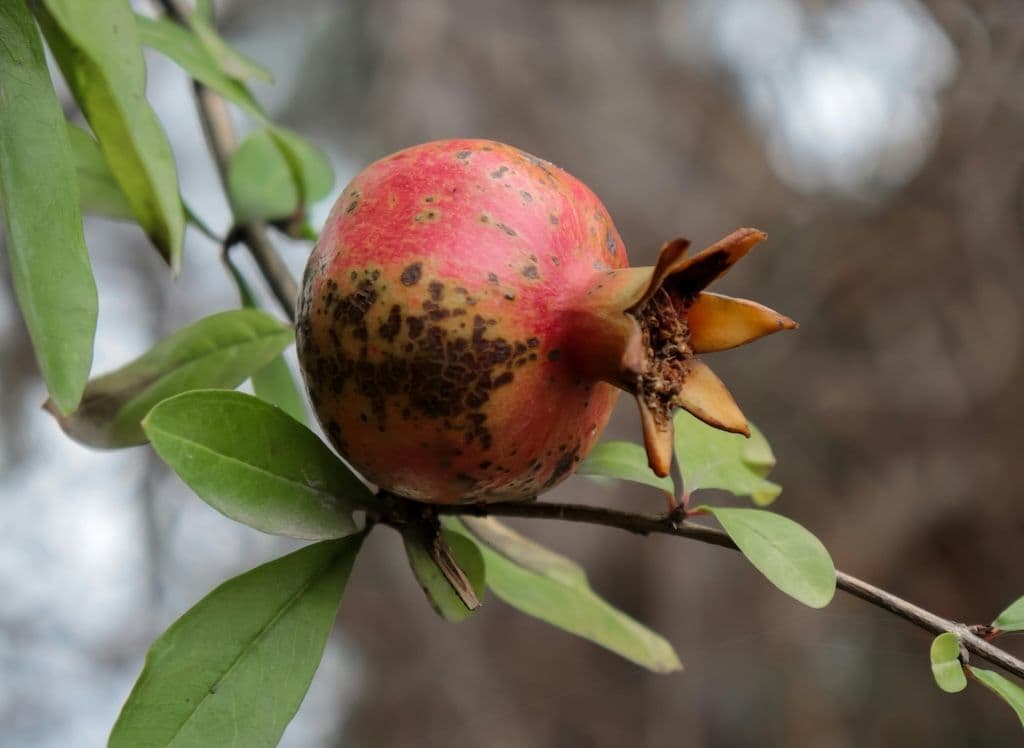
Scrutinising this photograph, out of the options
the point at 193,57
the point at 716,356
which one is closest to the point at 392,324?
the point at 193,57

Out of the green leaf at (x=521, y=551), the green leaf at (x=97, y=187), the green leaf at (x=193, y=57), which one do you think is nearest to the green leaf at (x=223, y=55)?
the green leaf at (x=193, y=57)

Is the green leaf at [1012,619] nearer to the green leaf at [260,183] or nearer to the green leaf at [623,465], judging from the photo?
the green leaf at [623,465]

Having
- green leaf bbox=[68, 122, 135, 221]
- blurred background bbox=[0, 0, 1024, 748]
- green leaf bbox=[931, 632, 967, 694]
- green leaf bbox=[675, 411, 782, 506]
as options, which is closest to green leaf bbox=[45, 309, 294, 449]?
green leaf bbox=[68, 122, 135, 221]

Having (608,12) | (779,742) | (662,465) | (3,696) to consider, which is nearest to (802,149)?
(608,12)

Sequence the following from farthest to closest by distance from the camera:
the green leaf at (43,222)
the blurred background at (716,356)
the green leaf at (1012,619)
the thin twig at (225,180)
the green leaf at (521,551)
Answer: the blurred background at (716,356) → the thin twig at (225,180) → the green leaf at (521,551) → the green leaf at (1012,619) → the green leaf at (43,222)

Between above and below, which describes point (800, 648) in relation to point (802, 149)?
below

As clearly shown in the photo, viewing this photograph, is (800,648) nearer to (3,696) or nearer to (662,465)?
(662,465)
